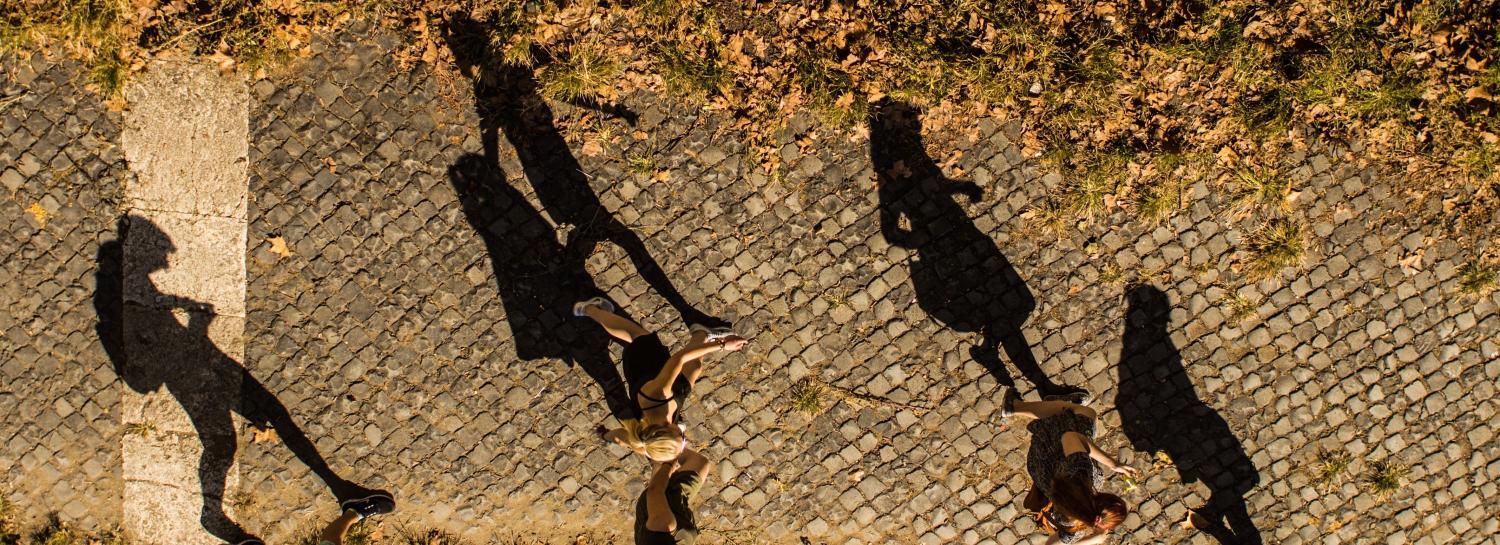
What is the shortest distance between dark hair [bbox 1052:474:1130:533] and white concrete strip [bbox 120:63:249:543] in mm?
Answer: 5954

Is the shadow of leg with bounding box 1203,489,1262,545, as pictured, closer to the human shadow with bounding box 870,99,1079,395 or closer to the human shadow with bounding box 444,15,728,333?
the human shadow with bounding box 870,99,1079,395

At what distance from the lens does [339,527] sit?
5.88 meters

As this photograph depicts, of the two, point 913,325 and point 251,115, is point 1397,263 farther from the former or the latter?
point 251,115

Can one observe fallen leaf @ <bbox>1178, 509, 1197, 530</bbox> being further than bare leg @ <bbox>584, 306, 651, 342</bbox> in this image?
Yes

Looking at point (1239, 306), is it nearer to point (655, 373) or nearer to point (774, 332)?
point (774, 332)

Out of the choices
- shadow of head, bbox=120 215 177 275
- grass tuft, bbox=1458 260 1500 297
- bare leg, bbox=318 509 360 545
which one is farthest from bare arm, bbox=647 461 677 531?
grass tuft, bbox=1458 260 1500 297

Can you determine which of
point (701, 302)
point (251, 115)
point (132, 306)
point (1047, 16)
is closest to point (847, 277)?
point (701, 302)

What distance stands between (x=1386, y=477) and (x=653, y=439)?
220 inches

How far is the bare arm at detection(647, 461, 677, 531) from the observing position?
202 inches

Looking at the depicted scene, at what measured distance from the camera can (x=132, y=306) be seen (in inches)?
229

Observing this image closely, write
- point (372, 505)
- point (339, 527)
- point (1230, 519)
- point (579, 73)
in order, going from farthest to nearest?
point (1230, 519) → point (372, 505) → point (339, 527) → point (579, 73)

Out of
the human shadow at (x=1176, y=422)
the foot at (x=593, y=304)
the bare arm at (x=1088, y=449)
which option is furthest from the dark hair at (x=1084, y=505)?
the foot at (x=593, y=304)

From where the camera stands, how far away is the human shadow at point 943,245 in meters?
5.78

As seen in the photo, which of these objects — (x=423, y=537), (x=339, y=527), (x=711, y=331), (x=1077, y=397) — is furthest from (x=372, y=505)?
(x=1077, y=397)
